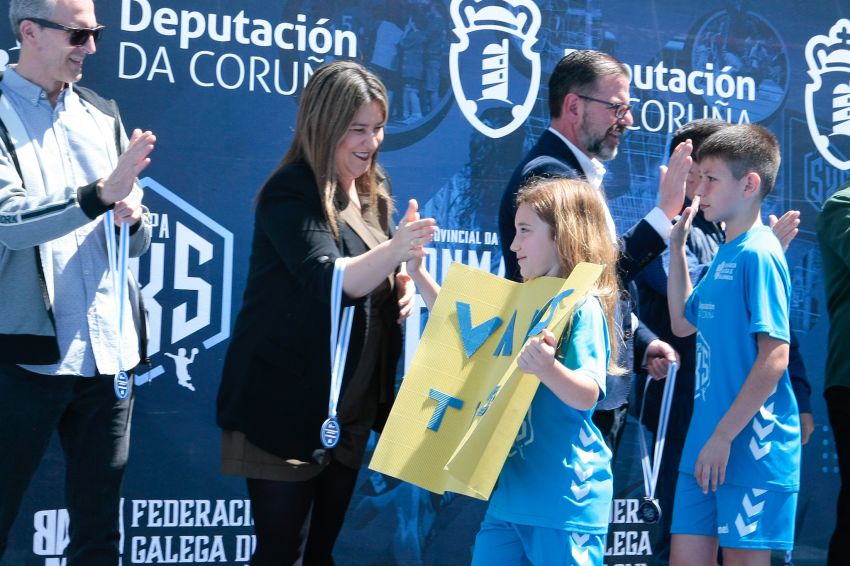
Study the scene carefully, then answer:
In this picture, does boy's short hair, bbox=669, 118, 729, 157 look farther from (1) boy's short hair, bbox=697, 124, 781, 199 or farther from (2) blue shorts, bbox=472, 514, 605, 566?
(2) blue shorts, bbox=472, 514, 605, 566

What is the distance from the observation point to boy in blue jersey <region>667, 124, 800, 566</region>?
2.74 meters

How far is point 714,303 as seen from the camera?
2.89 metres

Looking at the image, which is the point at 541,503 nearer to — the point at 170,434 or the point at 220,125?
the point at 170,434

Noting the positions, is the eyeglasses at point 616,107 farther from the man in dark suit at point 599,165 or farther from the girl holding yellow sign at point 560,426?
the girl holding yellow sign at point 560,426

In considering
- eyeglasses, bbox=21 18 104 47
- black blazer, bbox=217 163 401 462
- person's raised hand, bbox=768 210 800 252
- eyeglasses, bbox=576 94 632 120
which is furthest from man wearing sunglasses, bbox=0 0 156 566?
person's raised hand, bbox=768 210 800 252

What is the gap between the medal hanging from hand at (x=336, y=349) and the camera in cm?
251

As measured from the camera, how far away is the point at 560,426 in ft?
7.80

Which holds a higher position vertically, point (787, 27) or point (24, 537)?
point (787, 27)

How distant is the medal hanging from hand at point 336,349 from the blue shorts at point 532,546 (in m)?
0.45

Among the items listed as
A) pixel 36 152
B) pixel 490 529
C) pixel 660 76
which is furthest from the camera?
pixel 660 76

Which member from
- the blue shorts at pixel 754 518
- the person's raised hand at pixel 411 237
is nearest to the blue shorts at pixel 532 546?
the blue shorts at pixel 754 518

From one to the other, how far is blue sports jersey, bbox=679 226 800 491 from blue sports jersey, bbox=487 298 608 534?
0.57 meters

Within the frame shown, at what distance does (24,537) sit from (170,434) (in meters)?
0.58

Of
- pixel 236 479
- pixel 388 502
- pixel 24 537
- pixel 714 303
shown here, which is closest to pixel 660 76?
pixel 714 303
